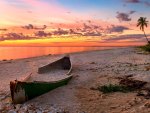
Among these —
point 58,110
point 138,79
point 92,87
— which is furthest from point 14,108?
point 138,79

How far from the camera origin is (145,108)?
43.1 feet

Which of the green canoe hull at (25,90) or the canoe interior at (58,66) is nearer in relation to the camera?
the green canoe hull at (25,90)

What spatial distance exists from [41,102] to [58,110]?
137 centimetres

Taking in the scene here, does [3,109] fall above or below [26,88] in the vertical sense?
below

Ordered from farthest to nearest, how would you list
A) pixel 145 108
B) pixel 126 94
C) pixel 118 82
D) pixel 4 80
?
pixel 4 80 < pixel 118 82 < pixel 126 94 < pixel 145 108

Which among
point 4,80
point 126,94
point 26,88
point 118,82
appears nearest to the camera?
point 26,88

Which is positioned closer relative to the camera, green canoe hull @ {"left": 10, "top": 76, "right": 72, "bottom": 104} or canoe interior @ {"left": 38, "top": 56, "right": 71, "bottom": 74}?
green canoe hull @ {"left": 10, "top": 76, "right": 72, "bottom": 104}

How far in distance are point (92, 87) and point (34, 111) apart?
5.27 metres

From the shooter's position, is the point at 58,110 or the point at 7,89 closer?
the point at 58,110

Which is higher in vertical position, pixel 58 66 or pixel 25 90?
pixel 25 90

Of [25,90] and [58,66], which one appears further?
[58,66]

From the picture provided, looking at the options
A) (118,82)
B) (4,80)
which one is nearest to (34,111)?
(118,82)

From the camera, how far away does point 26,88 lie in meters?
14.2

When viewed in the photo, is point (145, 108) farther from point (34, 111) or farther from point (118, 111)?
point (34, 111)
